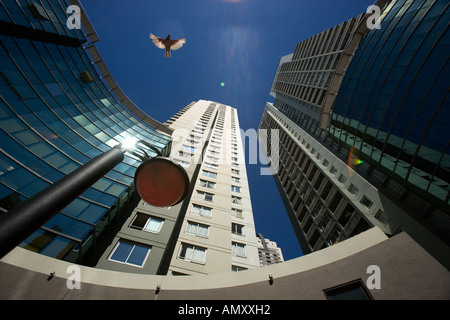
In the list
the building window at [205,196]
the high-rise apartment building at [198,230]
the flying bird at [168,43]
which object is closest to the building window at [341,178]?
the high-rise apartment building at [198,230]

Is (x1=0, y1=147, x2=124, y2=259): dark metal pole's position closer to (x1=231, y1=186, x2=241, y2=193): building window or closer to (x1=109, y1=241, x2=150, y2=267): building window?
(x1=109, y1=241, x2=150, y2=267): building window

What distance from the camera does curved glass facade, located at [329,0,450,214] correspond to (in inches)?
528

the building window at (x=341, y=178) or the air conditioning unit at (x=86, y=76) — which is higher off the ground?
the air conditioning unit at (x=86, y=76)

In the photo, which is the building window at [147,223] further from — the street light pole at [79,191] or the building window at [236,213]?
the street light pole at [79,191]

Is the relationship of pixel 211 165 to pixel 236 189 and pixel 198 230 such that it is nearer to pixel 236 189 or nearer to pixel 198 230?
pixel 236 189

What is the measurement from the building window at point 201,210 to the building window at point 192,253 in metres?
3.67

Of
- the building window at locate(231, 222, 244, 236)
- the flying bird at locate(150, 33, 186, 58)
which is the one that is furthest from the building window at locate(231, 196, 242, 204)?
the flying bird at locate(150, 33, 186, 58)

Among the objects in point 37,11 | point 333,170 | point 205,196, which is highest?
point 333,170

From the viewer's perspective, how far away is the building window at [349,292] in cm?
731

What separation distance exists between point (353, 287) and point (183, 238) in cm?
1139

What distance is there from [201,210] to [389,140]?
17.9 m

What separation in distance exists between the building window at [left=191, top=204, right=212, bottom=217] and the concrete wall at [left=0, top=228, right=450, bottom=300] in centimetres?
998

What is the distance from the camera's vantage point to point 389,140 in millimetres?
17734

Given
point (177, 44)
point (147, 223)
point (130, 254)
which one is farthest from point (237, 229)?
point (177, 44)
